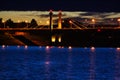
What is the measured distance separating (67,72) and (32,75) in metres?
3.21

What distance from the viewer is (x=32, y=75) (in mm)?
36344

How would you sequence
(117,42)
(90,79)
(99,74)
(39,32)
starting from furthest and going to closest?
(117,42) < (39,32) < (99,74) < (90,79)

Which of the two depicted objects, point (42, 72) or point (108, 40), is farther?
point (108, 40)

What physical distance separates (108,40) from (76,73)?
3051 inches

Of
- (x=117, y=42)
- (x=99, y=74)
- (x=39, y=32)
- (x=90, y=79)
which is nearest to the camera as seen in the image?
(x=90, y=79)

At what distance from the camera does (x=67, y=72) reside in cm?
3900

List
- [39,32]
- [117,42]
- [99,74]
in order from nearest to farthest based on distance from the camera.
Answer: [99,74], [39,32], [117,42]

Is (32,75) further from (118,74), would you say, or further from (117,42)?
(117,42)

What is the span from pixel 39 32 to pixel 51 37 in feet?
19.8

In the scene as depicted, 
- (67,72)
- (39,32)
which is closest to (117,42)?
(39,32)

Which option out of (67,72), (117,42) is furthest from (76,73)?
(117,42)

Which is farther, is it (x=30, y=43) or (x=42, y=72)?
(x=30, y=43)

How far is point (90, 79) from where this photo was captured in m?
34.2

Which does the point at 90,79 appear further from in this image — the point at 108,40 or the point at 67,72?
the point at 108,40
